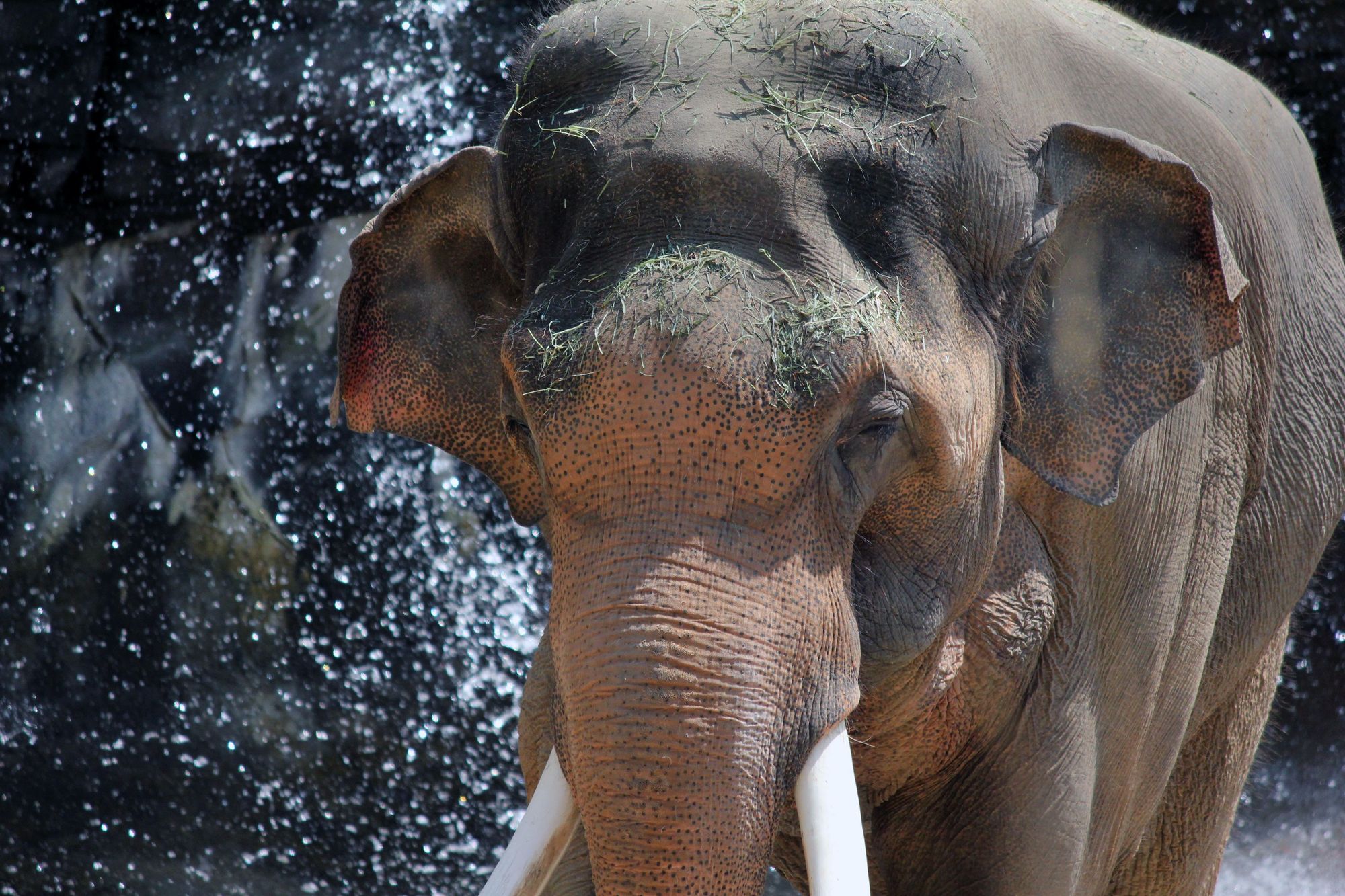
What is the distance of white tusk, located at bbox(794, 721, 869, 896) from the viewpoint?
1582 millimetres

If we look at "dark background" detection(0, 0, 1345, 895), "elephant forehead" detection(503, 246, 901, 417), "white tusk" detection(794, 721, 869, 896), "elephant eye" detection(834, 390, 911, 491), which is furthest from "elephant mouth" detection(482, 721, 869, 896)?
"dark background" detection(0, 0, 1345, 895)

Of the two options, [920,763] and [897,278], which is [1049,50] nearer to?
[897,278]

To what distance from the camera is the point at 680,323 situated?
163cm

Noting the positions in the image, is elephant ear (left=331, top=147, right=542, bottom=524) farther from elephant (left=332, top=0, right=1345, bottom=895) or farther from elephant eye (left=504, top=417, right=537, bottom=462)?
elephant eye (left=504, top=417, right=537, bottom=462)

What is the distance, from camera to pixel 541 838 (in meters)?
1.73

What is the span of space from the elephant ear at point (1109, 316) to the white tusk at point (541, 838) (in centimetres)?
76

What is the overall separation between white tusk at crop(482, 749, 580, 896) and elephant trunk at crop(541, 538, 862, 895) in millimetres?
116

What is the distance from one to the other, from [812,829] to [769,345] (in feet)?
1.60

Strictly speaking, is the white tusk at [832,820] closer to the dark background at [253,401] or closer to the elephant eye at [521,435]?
the elephant eye at [521,435]

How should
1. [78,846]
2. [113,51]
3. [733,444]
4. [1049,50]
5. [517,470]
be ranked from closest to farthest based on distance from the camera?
1. [733,444]
2. [1049,50]
3. [517,470]
4. [78,846]
5. [113,51]

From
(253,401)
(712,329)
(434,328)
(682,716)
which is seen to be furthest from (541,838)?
(253,401)

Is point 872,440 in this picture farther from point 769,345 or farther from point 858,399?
point 769,345

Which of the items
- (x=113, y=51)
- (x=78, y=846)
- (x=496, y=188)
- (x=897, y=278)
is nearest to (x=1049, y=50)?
(x=897, y=278)

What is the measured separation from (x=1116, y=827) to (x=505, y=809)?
313 centimetres
